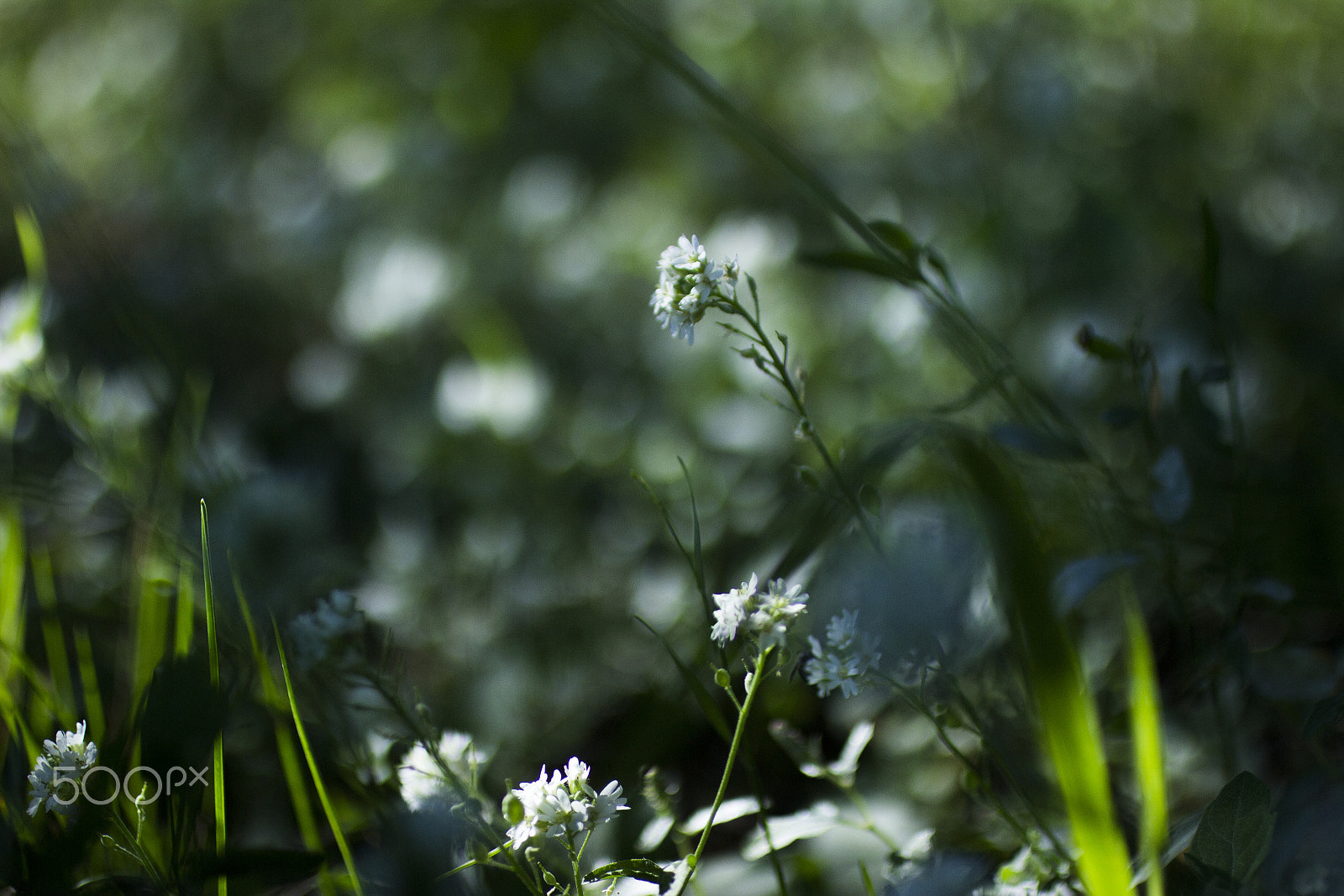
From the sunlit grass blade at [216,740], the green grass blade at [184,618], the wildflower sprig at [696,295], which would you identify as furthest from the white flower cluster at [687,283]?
the green grass blade at [184,618]

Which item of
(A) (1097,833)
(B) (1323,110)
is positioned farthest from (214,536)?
(B) (1323,110)

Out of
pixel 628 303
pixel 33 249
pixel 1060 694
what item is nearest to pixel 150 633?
pixel 33 249

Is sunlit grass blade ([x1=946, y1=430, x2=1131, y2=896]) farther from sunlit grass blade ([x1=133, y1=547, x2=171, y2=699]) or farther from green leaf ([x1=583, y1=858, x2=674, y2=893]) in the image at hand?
sunlit grass blade ([x1=133, y1=547, x2=171, y2=699])

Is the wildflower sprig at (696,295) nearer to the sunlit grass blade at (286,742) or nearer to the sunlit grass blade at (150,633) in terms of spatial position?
the sunlit grass blade at (286,742)

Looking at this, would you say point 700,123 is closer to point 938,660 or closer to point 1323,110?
point 1323,110

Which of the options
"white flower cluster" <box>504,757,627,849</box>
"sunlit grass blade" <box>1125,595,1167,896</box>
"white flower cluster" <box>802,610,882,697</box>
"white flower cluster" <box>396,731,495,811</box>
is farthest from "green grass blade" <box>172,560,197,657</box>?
"sunlit grass blade" <box>1125,595,1167,896</box>
